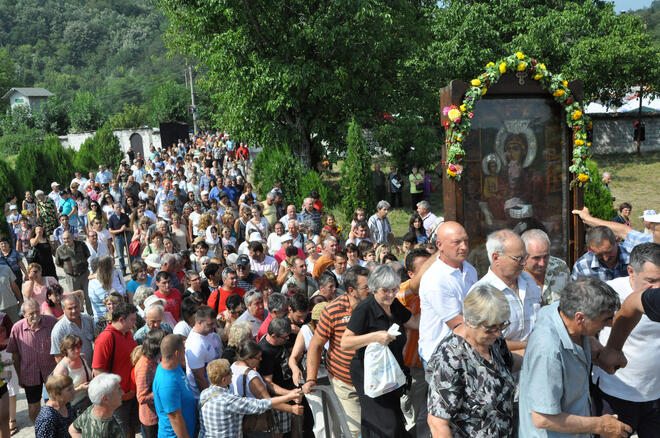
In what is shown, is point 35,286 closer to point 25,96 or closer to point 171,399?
point 171,399

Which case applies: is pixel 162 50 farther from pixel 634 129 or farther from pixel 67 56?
pixel 634 129

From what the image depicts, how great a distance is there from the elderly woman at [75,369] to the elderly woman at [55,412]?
70cm

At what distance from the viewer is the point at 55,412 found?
15.2 ft

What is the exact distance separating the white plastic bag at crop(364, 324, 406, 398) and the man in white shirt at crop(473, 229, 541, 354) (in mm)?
865

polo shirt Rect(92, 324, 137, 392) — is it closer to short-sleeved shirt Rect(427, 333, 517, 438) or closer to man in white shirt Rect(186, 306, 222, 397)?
man in white shirt Rect(186, 306, 222, 397)

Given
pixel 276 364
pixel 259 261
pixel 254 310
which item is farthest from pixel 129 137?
pixel 276 364

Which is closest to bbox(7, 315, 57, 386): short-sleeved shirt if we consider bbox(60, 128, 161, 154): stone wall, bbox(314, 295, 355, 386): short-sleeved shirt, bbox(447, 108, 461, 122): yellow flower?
bbox(314, 295, 355, 386): short-sleeved shirt

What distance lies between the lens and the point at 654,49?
25141 mm

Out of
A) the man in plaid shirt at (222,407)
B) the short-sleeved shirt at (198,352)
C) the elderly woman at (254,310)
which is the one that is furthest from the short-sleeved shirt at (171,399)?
the elderly woman at (254,310)

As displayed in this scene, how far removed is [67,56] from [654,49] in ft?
505

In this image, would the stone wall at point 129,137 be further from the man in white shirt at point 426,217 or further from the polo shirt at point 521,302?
the polo shirt at point 521,302

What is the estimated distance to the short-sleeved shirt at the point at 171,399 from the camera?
461 centimetres

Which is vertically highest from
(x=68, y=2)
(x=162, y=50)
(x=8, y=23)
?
(x=68, y=2)

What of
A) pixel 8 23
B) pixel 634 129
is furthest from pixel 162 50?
pixel 634 129
